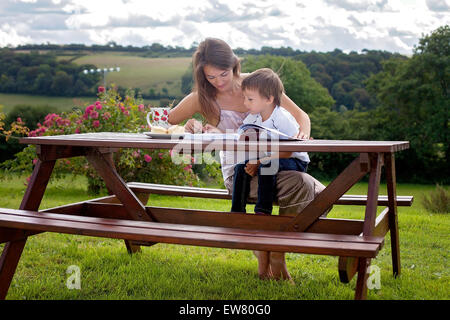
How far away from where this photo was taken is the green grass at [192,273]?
2.66 m

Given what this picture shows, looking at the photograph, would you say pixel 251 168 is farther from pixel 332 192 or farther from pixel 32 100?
pixel 32 100

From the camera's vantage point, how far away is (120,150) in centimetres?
661

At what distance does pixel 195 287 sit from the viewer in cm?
275

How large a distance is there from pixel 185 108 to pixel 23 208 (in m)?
1.14

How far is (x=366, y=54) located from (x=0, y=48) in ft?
49.4

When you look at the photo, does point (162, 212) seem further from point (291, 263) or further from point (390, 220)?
point (390, 220)

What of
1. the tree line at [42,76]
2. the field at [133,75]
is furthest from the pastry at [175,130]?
the tree line at [42,76]

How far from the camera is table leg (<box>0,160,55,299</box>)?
252 centimetres

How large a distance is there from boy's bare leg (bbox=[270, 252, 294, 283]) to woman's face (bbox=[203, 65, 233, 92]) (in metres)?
1.05

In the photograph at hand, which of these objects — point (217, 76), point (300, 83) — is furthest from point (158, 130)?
point (300, 83)

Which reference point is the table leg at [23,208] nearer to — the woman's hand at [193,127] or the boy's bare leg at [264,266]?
the woman's hand at [193,127]

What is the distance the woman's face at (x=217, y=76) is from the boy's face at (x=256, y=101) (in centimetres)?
33

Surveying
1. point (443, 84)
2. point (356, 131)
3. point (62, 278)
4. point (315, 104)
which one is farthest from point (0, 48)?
point (62, 278)

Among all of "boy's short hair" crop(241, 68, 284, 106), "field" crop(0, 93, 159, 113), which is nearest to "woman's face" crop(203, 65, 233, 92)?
"boy's short hair" crop(241, 68, 284, 106)
